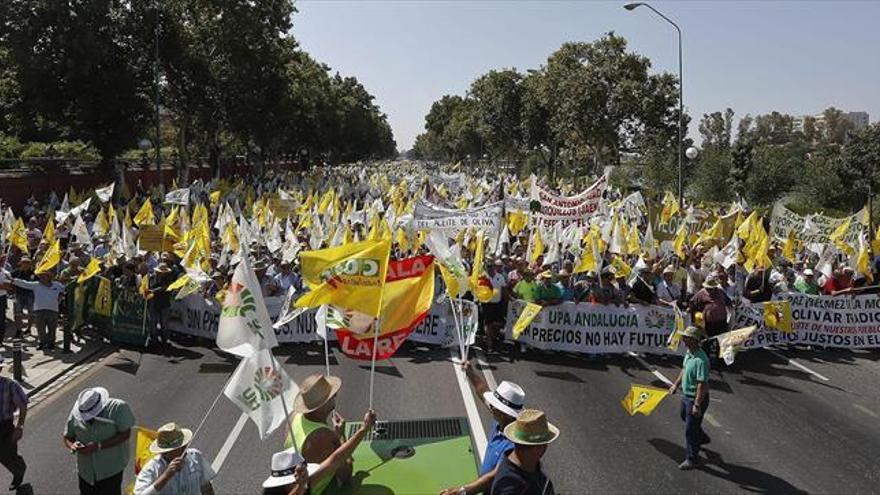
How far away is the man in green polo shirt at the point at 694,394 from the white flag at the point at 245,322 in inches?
174

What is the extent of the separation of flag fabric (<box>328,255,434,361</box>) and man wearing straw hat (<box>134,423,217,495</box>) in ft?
6.12

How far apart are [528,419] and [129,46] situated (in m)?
32.3

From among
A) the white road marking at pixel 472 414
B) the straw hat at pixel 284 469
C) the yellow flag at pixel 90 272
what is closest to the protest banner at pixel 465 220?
the white road marking at pixel 472 414

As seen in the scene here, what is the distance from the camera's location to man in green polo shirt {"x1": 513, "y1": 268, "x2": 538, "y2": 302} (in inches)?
482

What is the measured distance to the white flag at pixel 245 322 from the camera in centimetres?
543

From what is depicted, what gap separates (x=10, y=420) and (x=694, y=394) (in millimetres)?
6739

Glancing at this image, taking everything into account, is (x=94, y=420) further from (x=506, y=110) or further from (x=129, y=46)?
(x=506, y=110)

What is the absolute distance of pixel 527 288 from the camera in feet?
40.4

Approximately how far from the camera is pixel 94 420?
5.60 m

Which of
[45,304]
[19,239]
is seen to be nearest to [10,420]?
[45,304]

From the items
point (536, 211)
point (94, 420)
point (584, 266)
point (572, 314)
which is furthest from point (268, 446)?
point (536, 211)

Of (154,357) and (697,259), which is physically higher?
(697,259)

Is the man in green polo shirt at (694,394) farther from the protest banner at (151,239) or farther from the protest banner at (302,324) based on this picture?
the protest banner at (151,239)

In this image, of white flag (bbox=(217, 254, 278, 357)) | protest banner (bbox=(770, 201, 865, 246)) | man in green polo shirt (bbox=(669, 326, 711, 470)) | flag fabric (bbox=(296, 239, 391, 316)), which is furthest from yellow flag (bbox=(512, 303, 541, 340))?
protest banner (bbox=(770, 201, 865, 246))
